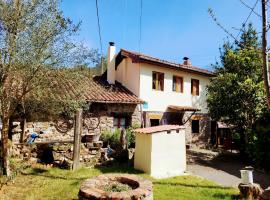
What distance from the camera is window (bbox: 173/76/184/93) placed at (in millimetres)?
19734

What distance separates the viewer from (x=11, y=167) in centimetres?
1016

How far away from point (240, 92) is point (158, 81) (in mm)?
5885

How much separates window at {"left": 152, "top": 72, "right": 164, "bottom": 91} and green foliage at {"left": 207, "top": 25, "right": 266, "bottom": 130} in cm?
371

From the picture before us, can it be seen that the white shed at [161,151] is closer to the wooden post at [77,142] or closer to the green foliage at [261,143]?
→ the wooden post at [77,142]

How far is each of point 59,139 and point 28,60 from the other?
22.6 ft

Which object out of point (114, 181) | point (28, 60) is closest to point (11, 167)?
point (28, 60)

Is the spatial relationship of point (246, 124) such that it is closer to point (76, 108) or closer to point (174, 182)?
point (174, 182)

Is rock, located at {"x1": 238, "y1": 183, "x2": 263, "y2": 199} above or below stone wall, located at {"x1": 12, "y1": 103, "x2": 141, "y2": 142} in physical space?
below

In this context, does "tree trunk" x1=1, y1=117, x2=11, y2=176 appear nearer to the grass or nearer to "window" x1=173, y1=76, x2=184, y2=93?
the grass

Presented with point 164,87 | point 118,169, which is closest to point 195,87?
point 164,87

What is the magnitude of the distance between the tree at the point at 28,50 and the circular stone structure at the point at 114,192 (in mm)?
4112

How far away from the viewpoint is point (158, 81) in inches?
745

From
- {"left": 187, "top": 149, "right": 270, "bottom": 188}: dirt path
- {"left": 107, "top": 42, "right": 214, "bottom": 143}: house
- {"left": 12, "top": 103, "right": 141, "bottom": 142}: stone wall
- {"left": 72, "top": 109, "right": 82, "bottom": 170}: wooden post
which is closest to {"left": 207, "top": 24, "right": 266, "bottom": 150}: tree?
{"left": 187, "top": 149, "right": 270, "bottom": 188}: dirt path

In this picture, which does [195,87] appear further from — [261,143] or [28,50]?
[28,50]
